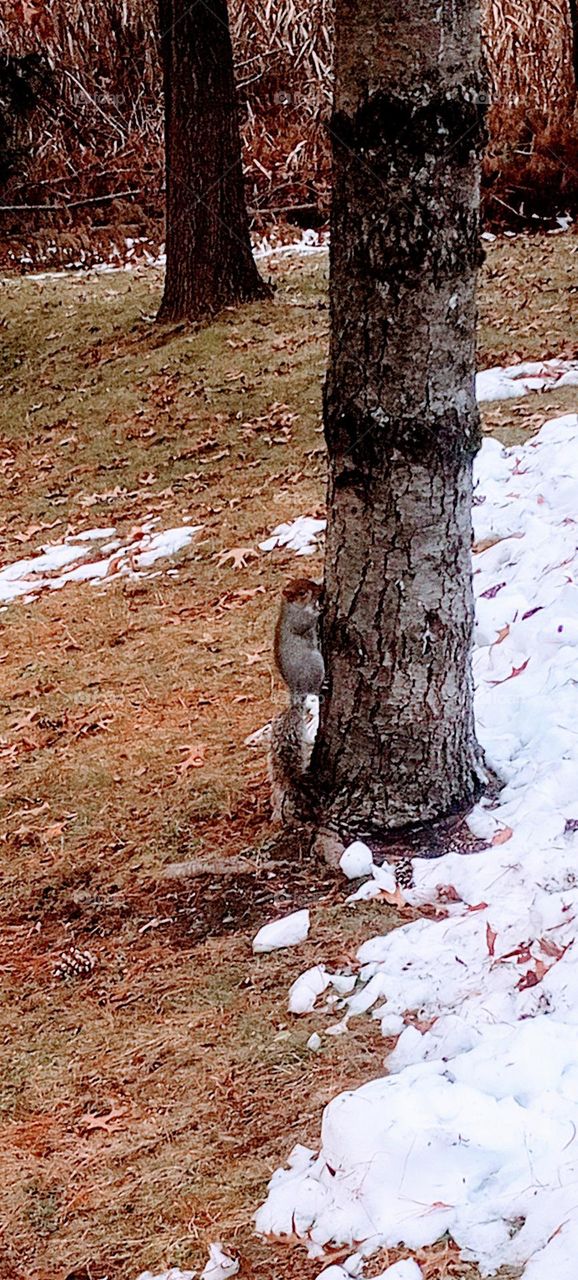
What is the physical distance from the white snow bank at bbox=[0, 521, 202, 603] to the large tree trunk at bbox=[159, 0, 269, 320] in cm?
333

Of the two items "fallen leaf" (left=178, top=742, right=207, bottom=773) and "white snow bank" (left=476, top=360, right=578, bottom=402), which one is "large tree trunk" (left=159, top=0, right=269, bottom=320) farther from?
"fallen leaf" (left=178, top=742, right=207, bottom=773)

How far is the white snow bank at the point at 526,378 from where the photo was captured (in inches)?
309

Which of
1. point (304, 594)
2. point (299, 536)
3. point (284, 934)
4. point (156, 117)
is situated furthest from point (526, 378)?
point (156, 117)

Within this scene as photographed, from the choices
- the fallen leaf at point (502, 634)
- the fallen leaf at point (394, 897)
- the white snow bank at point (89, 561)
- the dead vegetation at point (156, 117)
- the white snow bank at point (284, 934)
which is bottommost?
the white snow bank at point (284, 934)

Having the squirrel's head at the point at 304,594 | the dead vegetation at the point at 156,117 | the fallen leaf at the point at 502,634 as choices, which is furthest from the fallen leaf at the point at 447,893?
the dead vegetation at the point at 156,117

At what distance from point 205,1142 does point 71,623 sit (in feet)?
12.8

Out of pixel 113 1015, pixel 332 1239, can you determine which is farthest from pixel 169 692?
pixel 332 1239

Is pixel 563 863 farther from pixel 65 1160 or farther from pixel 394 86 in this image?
pixel 394 86

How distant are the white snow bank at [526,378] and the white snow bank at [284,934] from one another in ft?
16.6

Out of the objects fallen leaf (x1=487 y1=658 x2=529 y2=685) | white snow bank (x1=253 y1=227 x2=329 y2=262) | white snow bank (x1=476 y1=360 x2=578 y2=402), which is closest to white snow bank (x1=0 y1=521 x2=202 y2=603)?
white snow bank (x1=476 y1=360 x2=578 y2=402)

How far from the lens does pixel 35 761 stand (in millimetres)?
5004

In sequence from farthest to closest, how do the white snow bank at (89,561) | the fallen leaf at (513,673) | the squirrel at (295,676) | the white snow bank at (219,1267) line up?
the white snow bank at (89,561)
the fallen leaf at (513,673)
the squirrel at (295,676)
the white snow bank at (219,1267)

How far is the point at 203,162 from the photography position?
955cm

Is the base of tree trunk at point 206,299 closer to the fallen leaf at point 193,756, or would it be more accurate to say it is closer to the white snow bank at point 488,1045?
the fallen leaf at point 193,756
